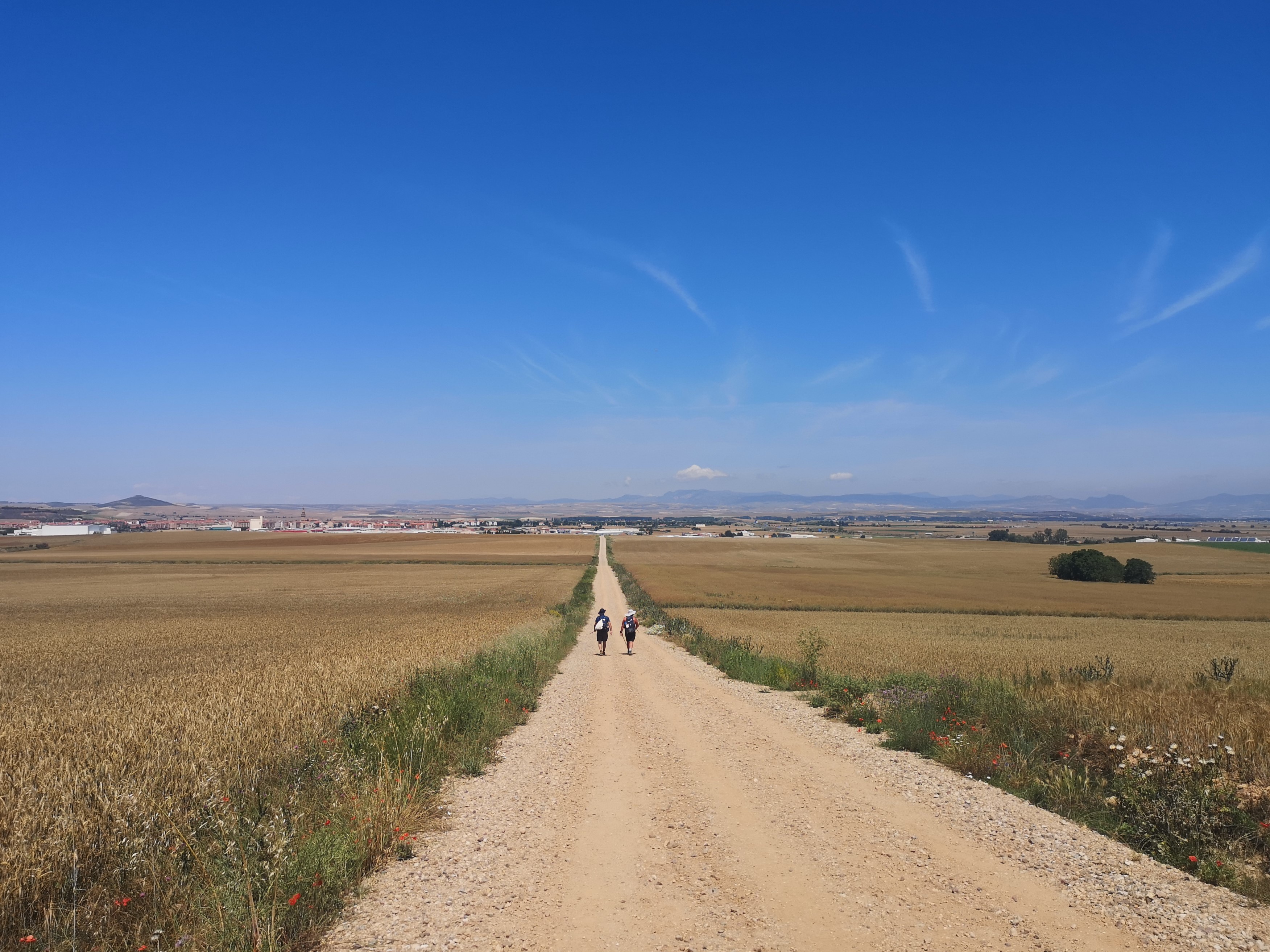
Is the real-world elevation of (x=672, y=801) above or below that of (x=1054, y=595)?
above

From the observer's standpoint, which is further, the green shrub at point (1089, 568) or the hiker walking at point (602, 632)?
the green shrub at point (1089, 568)

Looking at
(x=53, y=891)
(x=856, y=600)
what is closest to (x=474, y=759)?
(x=53, y=891)

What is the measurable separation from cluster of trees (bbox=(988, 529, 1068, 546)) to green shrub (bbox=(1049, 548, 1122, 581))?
96.8m

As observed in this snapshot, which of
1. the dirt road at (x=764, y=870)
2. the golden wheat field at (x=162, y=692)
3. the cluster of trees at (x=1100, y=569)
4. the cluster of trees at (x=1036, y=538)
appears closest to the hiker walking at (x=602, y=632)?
the golden wheat field at (x=162, y=692)

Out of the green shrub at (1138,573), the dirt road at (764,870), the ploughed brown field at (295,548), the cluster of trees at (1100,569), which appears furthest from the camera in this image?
the ploughed brown field at (295,548)

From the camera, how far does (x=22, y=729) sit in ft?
31.1

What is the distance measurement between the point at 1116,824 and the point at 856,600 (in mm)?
50687

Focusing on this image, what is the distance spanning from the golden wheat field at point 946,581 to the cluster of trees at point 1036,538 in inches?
1292

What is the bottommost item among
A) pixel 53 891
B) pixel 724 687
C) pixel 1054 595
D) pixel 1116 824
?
pixel 1054 595

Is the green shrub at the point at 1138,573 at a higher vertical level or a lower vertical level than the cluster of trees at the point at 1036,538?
higher

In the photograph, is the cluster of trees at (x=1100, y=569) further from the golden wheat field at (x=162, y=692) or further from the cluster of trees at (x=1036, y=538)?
the cluster of trees at (x=1036, y=538)

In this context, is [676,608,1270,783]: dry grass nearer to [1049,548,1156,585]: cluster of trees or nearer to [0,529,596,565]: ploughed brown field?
[1049,548,1156,585]: cluster of trees

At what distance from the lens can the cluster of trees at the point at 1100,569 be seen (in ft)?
265

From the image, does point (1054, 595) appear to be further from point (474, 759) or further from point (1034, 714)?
point (474, 759)
